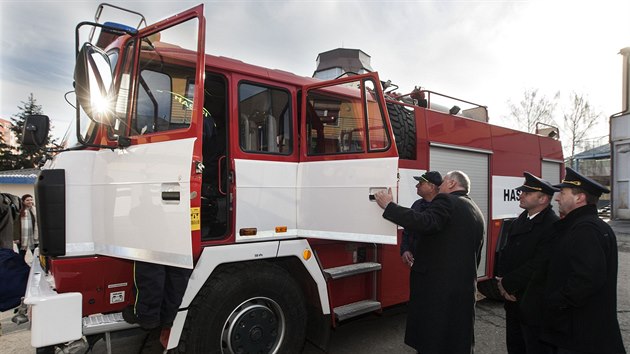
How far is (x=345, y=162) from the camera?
134 inches

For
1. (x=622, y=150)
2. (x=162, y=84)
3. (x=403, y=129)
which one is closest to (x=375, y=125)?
(x=403, y=129)

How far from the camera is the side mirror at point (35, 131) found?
267 cm

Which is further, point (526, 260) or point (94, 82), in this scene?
point (526, 260)

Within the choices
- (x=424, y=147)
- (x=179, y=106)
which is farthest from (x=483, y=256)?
(x=179, y=106)

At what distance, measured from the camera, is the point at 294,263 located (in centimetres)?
354

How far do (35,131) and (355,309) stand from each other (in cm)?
303

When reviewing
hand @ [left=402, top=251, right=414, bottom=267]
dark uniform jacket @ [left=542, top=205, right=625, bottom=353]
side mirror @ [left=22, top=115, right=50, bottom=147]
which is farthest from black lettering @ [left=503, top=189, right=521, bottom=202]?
side mirror @ [left=22, top=115, right=50, bottom=147]

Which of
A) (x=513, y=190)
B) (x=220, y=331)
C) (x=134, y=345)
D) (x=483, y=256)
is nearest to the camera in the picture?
(x=220, y=331)

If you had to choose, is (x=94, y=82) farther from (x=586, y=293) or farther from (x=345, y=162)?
(x=586, y=293)

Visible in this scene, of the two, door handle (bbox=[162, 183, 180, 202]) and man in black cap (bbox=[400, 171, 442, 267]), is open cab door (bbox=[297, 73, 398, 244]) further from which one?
door handle (bbox=[162, 183, 180, 202])

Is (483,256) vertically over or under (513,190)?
under

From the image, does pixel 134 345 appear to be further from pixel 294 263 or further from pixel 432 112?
pixel 432 112

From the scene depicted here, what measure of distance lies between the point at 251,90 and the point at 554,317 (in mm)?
2849

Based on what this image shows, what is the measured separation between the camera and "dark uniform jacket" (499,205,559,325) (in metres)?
2.89
